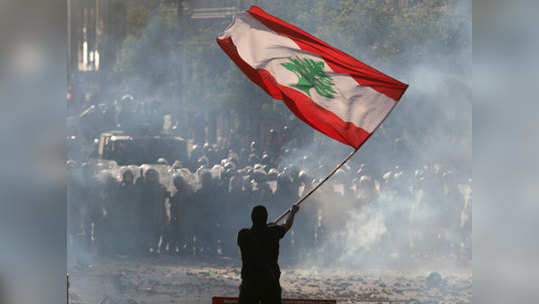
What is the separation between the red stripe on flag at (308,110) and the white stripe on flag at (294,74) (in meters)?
0.03

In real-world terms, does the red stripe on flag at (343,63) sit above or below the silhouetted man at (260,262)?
above

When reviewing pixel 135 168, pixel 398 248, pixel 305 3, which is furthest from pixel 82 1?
pixel 398 248

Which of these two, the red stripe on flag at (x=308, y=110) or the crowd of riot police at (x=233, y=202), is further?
the crowd of riot police at (x=233, y=202)

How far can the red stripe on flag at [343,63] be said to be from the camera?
156 inches

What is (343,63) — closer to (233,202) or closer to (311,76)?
(311,76)

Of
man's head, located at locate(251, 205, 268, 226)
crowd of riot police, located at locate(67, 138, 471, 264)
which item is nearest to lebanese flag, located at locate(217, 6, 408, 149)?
man's head, located at locate(251, 205, 268, 226)

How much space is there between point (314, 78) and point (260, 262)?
4.22 ft

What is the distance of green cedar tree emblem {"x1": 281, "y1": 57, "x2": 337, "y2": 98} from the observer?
413cm

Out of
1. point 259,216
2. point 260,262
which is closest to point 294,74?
point 259,216

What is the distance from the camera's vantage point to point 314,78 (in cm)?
416

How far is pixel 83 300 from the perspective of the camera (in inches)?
278
